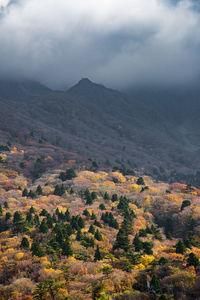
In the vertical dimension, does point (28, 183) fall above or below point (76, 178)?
below

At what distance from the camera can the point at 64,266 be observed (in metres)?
25.2

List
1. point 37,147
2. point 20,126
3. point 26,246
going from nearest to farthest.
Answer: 1. point 26,246
2. point 37,147
3. point 20,126

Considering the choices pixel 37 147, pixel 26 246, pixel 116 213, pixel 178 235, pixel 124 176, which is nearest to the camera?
pixel 26 246

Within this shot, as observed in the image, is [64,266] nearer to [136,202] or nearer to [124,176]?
[136,202]

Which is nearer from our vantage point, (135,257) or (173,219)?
(135,257)

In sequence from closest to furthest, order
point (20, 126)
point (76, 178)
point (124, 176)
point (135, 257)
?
point (135, 257), point (76, 178), point (124, 176), point (20, 126)

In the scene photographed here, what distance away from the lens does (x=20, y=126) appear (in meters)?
184

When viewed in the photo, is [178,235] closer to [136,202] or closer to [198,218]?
[198,218]

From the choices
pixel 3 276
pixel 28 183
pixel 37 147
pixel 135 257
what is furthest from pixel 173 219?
pixel 37 147

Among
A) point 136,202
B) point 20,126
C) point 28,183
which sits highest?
point 20,126

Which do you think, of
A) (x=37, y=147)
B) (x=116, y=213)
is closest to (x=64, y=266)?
(x=116, y=213)

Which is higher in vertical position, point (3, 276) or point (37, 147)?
point (37, 147)

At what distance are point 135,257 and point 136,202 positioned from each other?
1579 inches

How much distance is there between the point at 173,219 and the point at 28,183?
174ft
